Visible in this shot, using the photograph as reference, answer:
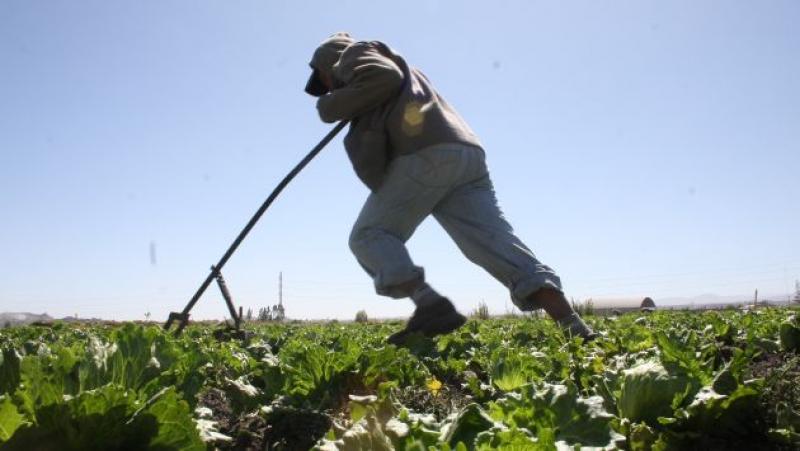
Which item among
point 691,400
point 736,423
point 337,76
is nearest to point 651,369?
point 691,400

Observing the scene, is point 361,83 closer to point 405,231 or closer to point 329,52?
point 329,52

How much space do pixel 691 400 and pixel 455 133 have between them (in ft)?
9.38

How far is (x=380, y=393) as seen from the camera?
6.09 ft

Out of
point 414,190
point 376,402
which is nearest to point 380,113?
point 414,190

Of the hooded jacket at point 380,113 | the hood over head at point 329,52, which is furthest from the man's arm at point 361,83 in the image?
the hood over head at point 329,52

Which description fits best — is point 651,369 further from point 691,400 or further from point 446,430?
point 446,430

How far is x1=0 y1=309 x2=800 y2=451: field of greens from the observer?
1.10 metres

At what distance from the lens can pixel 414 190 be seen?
13.4 feet

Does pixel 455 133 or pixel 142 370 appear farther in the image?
pixel 455 133

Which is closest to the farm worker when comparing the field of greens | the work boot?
the work boot

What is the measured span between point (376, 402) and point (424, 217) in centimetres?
301

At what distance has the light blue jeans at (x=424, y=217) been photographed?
3951 millimetres

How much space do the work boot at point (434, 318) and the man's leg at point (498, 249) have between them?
47cm

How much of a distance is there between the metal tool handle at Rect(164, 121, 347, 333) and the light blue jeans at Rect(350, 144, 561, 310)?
1119 millimetres
